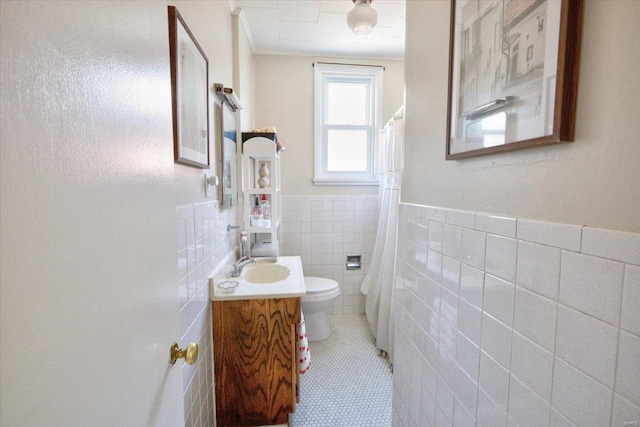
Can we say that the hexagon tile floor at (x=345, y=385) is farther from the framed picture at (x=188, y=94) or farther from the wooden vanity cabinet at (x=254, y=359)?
the framed picture at (x=188, y=94)

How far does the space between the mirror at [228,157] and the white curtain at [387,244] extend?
3.75ft

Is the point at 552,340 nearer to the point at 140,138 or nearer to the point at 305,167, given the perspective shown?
the point at 140,138

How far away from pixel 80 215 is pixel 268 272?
170 centimetres

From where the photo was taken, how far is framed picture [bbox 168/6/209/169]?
3.20 ft

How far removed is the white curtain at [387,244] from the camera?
87.4 inches

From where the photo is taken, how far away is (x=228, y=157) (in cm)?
184

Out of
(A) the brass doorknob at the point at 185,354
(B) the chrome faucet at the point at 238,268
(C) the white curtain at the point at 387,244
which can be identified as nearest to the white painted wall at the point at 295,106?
(C) the white curtain at the point at 387,244

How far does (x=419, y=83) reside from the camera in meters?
1.18

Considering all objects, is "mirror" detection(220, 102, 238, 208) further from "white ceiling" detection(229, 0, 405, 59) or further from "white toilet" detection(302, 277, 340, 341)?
"white toilet" detection(302, 277, 340, 341)

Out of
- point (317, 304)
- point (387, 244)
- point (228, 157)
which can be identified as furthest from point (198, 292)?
point (387, 244)

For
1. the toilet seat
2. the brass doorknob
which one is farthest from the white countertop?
the brass doorknob

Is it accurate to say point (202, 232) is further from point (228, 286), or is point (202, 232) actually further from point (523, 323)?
point (523, 323)

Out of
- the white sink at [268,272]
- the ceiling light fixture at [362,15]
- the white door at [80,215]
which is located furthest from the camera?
the white sink at [268,272]

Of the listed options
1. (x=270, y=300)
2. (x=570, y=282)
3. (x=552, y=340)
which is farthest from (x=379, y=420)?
(x=570, y=282)
